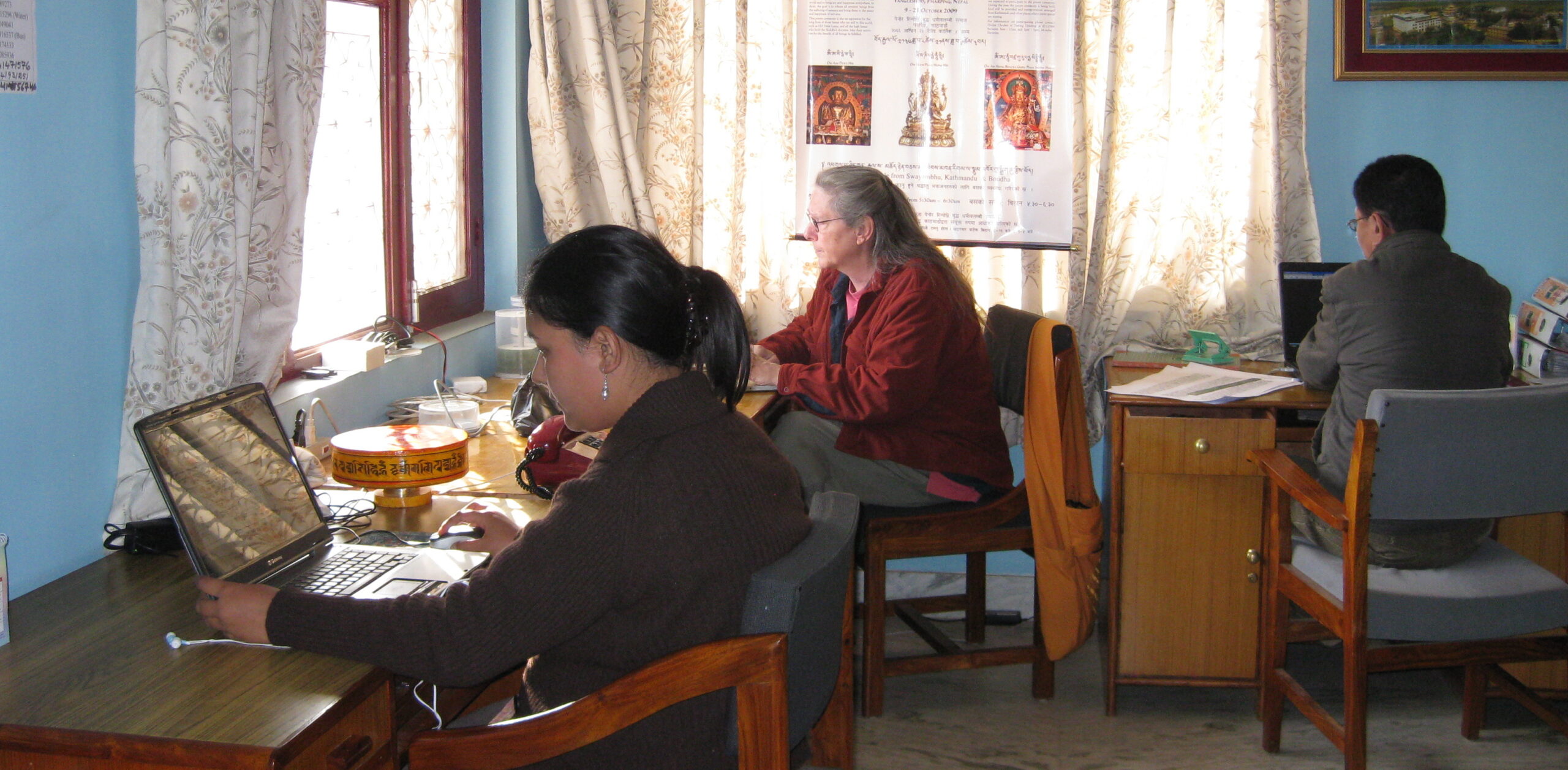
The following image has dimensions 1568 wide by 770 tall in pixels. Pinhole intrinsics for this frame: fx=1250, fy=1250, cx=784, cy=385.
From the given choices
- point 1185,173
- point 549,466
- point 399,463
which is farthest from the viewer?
point 1185,173

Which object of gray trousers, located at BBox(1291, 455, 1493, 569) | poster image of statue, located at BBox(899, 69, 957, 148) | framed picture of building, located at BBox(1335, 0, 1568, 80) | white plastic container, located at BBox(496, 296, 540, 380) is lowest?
gray trousers, located at BBox(1291, 455, 1493, 569)

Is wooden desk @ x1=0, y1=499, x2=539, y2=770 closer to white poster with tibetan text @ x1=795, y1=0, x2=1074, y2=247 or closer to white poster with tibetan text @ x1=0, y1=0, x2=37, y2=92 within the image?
white poster with tibetan text @ x1=0, y1=0, x2=37, y2=92

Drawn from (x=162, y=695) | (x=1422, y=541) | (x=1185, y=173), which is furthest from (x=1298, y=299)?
(x=162, y=695)

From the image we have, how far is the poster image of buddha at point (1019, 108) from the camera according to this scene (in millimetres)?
3135

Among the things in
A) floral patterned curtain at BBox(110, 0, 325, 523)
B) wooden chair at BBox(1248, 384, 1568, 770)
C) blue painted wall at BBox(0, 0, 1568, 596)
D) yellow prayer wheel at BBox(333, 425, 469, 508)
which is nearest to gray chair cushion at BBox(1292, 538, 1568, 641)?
wooden chair at BBox(1248, 384, 1568, 770)

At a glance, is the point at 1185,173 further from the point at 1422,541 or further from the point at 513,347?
the point at 513,347

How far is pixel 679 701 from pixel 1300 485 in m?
1.45

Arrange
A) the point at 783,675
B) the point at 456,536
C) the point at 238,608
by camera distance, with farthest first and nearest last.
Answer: the point at 456,536 → the point at 238,608 → the point at 783,675

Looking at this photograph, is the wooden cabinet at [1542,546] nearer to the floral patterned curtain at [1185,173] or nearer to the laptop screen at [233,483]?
the floral patterned curtain at [1185,173]

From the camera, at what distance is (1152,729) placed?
266 cm

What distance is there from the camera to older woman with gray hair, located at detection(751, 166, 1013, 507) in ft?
8.45

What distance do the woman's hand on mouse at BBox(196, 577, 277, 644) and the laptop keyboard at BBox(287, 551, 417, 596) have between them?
0.36ft

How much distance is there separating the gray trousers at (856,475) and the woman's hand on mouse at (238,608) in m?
1.43

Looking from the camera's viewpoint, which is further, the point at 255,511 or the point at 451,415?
the point at 451,415
